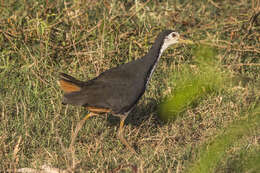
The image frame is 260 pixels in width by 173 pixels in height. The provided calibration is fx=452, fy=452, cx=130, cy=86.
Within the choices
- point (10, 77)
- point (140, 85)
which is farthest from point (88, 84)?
point (10, 77)

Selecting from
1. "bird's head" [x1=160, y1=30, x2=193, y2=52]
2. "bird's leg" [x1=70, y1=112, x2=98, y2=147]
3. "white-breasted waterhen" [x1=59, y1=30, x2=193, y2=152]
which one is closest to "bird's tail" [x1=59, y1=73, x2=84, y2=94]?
"white-breasted waterhen" [x1=59, y1=30, x2=193, y2=152]

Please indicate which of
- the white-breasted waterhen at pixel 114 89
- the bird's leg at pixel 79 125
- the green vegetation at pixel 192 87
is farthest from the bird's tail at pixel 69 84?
the green vegetation at pixel 192 87

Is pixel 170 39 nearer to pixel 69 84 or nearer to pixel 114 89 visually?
pixel 114 89

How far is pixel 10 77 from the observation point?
4.98 meters

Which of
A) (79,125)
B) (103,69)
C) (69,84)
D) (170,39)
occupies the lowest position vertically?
(79,125)

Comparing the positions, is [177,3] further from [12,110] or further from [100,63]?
[12,110]

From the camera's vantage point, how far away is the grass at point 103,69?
3844mm

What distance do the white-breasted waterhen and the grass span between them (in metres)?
0.33

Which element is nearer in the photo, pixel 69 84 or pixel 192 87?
pixel 192 87

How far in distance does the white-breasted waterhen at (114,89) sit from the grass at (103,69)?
12.8 inches

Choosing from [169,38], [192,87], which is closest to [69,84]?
[169,38]

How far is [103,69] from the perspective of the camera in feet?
16.7

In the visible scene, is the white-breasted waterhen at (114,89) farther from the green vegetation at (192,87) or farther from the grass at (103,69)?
the green vegetation at (192,87)

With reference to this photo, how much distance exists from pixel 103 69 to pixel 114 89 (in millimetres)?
1121
